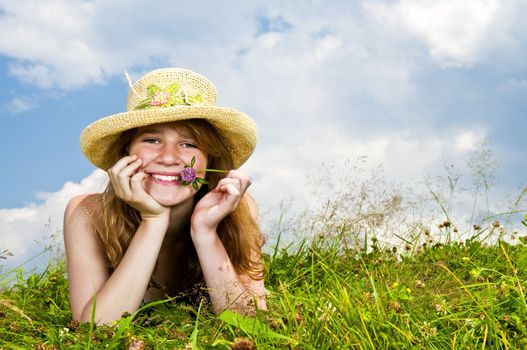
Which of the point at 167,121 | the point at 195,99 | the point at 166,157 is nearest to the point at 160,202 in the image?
the point at 166,157

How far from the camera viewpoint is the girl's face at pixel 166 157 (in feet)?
13.7

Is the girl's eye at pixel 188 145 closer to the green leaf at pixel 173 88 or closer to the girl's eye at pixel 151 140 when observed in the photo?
the girl's eye at pixel 151 140

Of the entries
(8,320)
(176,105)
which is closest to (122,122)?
(176,105)

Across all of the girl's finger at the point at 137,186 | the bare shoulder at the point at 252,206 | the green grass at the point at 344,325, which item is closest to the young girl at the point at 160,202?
the girl's finger at the point at 137,186

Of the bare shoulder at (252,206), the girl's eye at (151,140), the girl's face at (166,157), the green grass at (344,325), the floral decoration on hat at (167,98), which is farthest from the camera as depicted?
the bare shoulder at (252,206)

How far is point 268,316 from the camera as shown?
344 cm

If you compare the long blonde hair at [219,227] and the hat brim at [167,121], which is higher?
the hat brim at [167,121]

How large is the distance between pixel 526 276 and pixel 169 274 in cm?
248

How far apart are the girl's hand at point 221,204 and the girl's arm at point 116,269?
0.20 metres

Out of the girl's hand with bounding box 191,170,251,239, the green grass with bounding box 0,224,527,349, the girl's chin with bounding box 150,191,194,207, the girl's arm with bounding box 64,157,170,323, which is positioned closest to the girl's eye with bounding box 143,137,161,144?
the girl's arm with bounding box 64,157,170,323

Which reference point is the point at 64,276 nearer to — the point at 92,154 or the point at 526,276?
the point at 92,154

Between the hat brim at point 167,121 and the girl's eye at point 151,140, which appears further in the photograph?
the girl's eye at point 151,140

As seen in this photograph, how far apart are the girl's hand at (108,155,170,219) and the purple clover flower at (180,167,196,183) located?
0.74 ft

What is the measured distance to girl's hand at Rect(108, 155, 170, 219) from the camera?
405 cm
